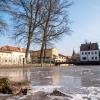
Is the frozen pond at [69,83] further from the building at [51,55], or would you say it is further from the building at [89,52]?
the building at [89,52]

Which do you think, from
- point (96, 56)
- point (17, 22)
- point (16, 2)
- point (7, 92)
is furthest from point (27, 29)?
point (96, 56)

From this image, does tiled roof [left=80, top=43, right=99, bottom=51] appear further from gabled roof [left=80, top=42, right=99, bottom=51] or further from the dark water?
the dark water

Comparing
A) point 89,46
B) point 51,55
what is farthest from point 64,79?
point 89,46

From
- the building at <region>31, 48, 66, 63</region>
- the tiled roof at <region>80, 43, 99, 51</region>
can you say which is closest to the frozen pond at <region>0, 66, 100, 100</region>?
the building at <region>31, 48, 66, 63</region>

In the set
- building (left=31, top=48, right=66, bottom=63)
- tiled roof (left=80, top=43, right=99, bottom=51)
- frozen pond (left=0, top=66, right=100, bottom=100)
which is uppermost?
tiled roof (left=80, top=43, right=99, bottom=51)

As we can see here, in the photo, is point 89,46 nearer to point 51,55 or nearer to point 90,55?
point 90,55

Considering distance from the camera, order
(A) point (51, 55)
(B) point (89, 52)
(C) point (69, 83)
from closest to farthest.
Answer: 1. (C) point (69, 83)
2. (A) point (51, 55)
3. (B) point (89, 52)

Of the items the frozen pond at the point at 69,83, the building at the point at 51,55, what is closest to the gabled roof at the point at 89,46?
the building at the point at 51,55

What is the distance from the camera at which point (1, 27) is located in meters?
26.6

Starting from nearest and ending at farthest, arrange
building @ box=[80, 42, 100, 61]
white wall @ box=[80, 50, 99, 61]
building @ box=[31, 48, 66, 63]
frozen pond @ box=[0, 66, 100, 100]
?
frozen pond @ box=[0, 66, 100, 100] → building @ box=[31, 48, 66, 63] → white wall @ box=[80, 50, 99, 61] → building @ box=[80, 42, 100, 61]

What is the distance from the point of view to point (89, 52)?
11644 cm

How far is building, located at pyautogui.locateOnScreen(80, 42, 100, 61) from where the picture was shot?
11447 cm

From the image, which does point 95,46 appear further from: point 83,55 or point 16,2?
point 16,2

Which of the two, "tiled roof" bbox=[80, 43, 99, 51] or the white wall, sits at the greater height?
"tiled roof" bbox=[80, 43, 99, 51]
